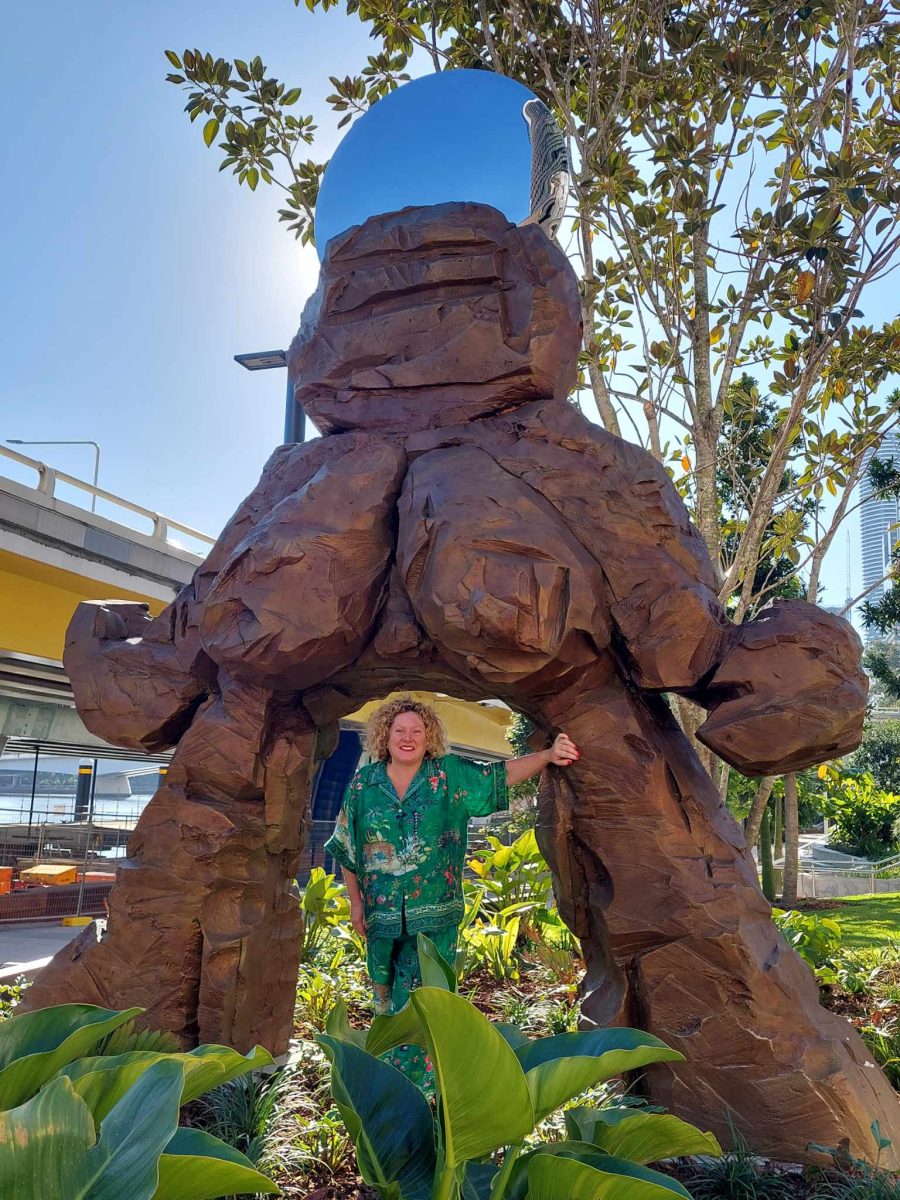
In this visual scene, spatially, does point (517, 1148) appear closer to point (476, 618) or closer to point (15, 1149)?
point (15, 1149)

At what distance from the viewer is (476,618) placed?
121 inches

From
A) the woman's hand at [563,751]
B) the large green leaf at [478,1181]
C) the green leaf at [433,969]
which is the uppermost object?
the woman's hand at [563,751]

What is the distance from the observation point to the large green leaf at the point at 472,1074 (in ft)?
5.60

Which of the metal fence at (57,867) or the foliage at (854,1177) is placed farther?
the metal fence at (57,867)

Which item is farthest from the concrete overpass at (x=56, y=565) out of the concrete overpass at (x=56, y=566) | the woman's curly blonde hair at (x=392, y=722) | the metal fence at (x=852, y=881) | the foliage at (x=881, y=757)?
the foliage at (x=881, y=757)

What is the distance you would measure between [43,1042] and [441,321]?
2.82m

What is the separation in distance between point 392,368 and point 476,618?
1.26 m

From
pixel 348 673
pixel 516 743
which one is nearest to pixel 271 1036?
pixel 348 673

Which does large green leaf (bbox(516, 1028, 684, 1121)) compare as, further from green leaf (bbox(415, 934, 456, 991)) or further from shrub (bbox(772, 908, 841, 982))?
shrub (bbox(772, 908, 841, 982))

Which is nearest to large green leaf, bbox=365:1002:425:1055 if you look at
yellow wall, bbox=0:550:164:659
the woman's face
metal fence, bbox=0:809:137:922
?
the woman's face

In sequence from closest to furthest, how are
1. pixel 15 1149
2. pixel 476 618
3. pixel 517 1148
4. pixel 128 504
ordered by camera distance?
pixel 15 1149 < pixel 517 1148 < pixel 476 618 < pixel 128 504

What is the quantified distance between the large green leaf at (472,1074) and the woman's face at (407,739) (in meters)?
1.76

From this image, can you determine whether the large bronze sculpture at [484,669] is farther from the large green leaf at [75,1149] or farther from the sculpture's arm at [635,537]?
the large green leaf at [75,1149]

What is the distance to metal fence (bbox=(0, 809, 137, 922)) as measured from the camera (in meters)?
11.9
